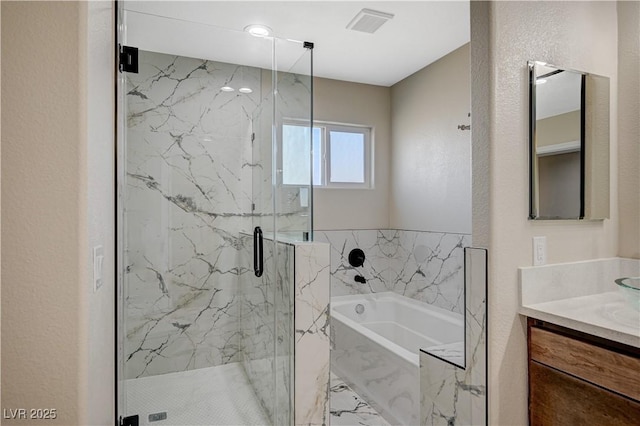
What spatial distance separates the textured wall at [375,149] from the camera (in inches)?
143

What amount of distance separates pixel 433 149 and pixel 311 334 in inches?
79.6

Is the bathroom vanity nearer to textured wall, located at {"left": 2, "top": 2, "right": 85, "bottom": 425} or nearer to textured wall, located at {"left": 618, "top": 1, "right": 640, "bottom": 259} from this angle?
textured wall, located at {"left": 618, "top": 1, "right": 640, "bottom": 259}

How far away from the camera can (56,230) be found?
78 centimetres

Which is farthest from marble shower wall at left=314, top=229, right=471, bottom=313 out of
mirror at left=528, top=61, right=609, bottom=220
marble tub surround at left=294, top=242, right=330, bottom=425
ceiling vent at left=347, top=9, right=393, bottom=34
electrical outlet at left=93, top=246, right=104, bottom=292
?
electrical outlet at left=93, top=246, right=104, bottom=292

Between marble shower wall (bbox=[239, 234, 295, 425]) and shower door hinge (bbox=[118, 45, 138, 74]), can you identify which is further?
marble shower wall (bbox=[239, 234, 295, 425])

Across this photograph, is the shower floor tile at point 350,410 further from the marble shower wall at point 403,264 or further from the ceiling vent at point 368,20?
the ceiling vent at point 368,20

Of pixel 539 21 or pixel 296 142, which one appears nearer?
pixel 539 21

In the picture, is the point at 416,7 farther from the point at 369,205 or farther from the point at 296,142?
the point at 369,205

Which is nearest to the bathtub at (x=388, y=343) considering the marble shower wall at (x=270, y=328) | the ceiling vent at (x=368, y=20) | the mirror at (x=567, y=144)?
the marble shower wall at (x=270, y=328)

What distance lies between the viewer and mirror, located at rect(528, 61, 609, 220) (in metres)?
1.60

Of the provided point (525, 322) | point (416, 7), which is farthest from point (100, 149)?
point (416, 7)

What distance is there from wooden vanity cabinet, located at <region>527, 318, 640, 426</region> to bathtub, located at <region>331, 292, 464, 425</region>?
45cm

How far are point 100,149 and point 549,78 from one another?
1.73 meters

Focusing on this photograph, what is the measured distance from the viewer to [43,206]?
0.78 metres
